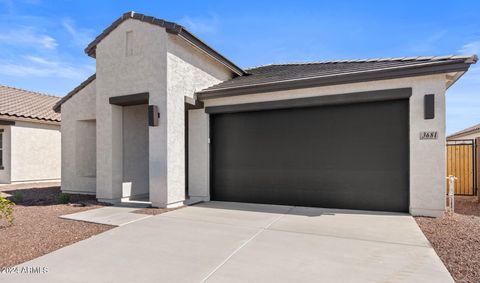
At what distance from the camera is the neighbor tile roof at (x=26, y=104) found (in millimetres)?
13711

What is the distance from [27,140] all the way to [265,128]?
13284mm

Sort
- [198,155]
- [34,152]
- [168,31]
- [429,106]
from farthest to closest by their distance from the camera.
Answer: [34,152], [198,155], [168,31], [429,106]

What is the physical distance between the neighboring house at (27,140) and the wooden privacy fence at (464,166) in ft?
63.2

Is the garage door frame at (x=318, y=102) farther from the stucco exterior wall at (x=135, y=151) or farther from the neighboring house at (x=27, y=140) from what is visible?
the neighboring house at (x=27, y=140)

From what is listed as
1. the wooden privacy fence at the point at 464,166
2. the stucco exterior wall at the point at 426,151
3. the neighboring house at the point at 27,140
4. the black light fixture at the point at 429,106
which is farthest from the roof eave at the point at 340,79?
the neighboring house at the point at 27,140

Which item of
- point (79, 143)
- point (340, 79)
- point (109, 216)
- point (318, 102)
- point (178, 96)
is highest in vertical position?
point (340, 79)

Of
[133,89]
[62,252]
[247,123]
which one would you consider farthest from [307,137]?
[62,252]

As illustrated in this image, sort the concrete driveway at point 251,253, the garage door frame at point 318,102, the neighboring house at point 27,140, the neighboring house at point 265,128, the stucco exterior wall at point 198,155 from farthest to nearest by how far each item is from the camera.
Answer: the neighboring house at point 27,140 < the stucco exterior wall at point 198,155 < the garage door frame at point 318,102 < the neighboring house at point 265,128 < the concrete driveway at point 251,253

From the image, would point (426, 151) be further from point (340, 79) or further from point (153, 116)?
point (153, 116)

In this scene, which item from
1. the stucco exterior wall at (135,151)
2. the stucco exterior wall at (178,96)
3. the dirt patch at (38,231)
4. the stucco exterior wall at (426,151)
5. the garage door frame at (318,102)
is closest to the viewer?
the dirt patch at (38,231)

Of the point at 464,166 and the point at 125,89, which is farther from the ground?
the point at 125,89

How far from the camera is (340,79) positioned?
730 centimetres

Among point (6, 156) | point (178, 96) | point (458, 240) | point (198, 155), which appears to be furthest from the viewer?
point (6, 156)

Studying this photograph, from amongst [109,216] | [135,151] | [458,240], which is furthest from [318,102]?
[135,151]
